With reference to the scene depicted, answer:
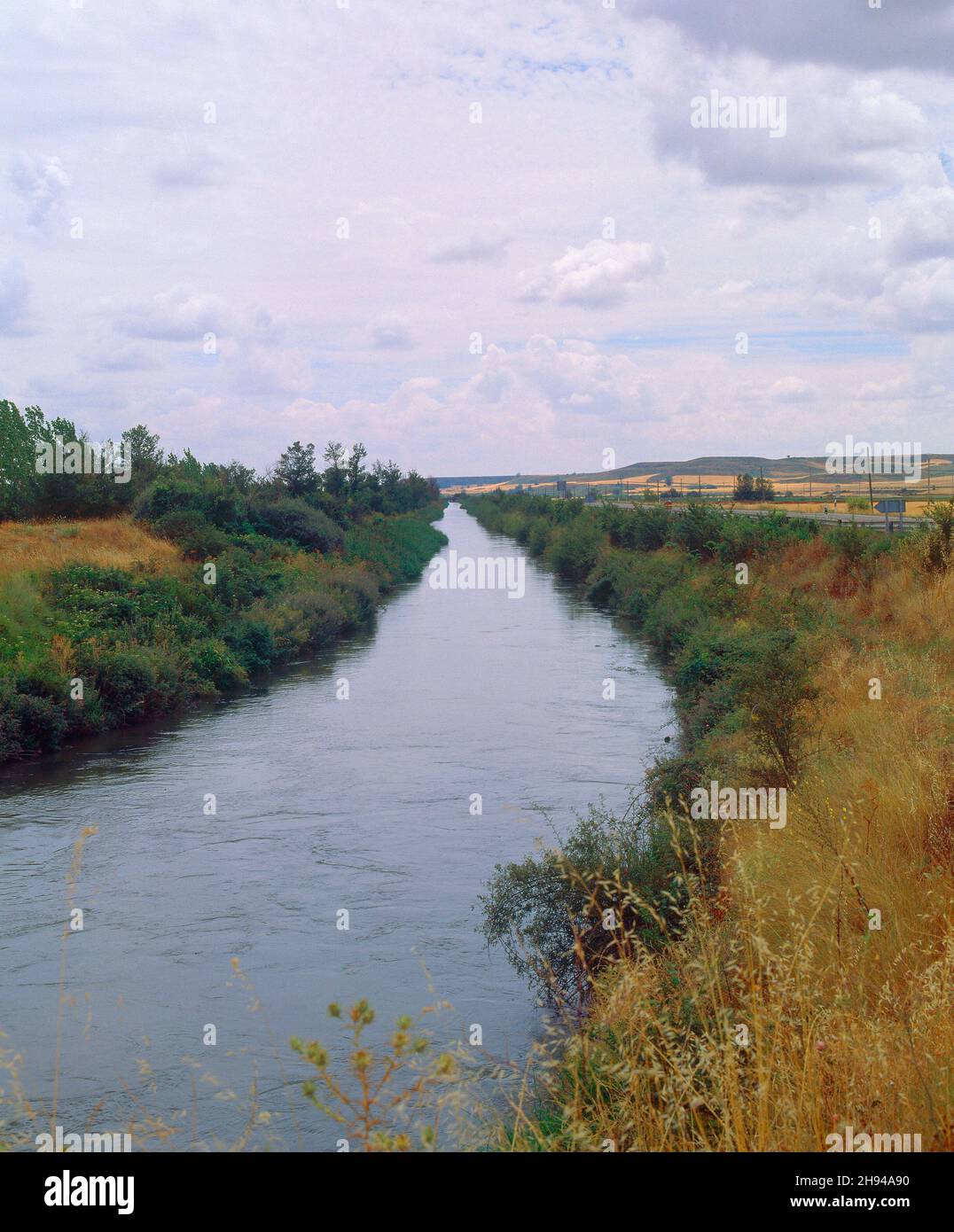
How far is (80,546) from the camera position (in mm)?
28844

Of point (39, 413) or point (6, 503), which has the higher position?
point (39, 413)

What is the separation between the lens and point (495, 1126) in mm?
6020

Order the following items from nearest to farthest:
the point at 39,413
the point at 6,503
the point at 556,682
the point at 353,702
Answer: the point at 353,702 < the point at 556,682 < the point at 6,503 < the point at 39,413

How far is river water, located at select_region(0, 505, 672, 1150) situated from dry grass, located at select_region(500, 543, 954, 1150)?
186cm

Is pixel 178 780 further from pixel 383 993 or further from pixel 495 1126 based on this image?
pixel 495 1126

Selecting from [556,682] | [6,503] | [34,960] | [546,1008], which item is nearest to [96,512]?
[6,503]

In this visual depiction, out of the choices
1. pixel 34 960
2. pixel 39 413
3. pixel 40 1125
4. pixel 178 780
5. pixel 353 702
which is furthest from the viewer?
pixel 39 413

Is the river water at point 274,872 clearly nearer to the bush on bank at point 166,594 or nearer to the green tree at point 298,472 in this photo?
the bush on bank at point 166,594

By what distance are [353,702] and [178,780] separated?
6.57m

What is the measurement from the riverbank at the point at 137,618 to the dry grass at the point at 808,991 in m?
13.1

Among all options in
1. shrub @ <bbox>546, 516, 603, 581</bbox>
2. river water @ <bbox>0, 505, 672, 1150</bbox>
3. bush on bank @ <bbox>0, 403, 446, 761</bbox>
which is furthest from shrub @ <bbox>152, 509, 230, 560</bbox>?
shrub @ <bbox>546, 516, 603, 581</bbox>

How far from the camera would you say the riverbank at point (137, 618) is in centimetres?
1961

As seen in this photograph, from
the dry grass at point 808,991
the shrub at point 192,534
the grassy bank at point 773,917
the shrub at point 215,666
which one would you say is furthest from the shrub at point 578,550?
the dry grass at point 808,991

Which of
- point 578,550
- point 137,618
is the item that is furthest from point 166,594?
point 578,550
